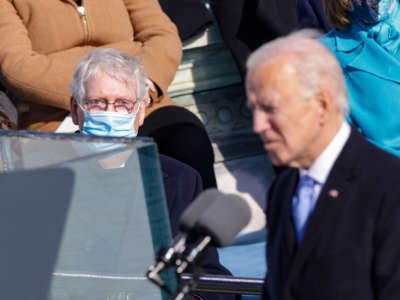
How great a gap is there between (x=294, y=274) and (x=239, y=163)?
315 centimetres

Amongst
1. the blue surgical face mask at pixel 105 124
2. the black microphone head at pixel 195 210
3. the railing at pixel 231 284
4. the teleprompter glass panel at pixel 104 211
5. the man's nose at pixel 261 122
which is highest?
the man's nose at pixel 261 122

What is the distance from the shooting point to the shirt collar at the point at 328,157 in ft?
6.16

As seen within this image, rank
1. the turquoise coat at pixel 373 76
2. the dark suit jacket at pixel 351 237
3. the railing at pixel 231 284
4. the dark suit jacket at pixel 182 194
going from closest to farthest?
the dark suit jacket at pixel 351 237, the railing at pixel 231 284, the dark suit jacket at pixel 182 194, the turquoise coat at pixel 373 76

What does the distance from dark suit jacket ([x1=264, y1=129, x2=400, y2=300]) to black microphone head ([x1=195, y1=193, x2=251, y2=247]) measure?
186 mm

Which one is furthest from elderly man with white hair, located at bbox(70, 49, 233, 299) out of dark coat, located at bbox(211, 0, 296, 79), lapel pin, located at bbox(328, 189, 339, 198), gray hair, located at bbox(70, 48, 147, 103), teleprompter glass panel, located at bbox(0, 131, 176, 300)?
dark coat, located at bbox(211, 0, 296, 79)

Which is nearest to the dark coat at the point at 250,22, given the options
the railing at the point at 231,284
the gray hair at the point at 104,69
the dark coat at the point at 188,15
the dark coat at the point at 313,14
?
the dark coat at the point at 188,15

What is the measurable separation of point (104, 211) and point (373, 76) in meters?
1.87

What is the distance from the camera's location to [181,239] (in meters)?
1.71

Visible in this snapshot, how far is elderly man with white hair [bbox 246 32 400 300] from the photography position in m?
1.79

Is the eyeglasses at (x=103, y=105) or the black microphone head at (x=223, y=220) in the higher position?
the black microphone head at (x=223, y=220)

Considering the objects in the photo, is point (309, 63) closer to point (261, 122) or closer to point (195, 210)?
point (261, 122)

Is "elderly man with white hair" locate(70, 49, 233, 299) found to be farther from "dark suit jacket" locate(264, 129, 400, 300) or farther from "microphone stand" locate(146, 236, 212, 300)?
"microphone stand" locate(146, 236, 212, 300)

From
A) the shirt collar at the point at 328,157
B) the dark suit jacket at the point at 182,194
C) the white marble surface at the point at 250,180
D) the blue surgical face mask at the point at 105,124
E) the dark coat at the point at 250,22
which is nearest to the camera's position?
the shirt collar at the point at 328,157

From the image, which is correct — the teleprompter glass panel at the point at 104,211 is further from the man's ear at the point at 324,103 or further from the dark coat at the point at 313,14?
the dark coat at the point at 313,14
